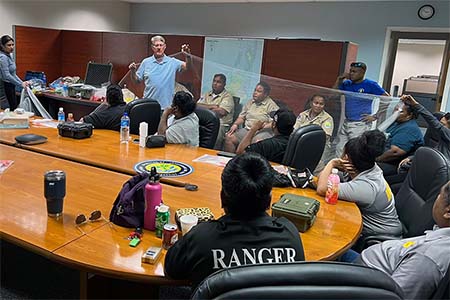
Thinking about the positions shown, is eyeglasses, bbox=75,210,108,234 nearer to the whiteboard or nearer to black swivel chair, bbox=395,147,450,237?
black swivel chair, bbox=395,147,450,237

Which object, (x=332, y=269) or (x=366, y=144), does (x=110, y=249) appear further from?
(x=366, y=144)

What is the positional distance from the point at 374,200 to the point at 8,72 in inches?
208

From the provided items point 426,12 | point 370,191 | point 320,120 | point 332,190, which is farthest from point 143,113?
point 426,12

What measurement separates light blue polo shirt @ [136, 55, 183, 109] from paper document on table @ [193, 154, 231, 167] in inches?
61.5

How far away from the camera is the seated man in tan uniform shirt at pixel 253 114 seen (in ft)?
11.4

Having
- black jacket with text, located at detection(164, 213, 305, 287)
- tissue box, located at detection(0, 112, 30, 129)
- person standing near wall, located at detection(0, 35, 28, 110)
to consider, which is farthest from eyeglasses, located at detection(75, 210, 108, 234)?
person standing near wall, located at detection(0, 35, 28, 110)

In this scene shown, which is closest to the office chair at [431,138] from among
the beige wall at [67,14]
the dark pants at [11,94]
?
the dark pants at [11,94]

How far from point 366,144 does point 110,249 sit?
1.37 metres

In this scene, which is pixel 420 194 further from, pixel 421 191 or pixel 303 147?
pixel 303 147

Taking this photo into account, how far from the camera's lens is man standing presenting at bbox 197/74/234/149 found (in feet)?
12.0

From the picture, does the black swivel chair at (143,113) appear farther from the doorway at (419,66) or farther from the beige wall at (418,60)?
the beige wall at (418,60)

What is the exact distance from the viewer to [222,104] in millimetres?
3801

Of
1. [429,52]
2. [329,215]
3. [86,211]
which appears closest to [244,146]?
[329,215]

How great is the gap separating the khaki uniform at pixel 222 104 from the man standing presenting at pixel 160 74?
49 centimetres
